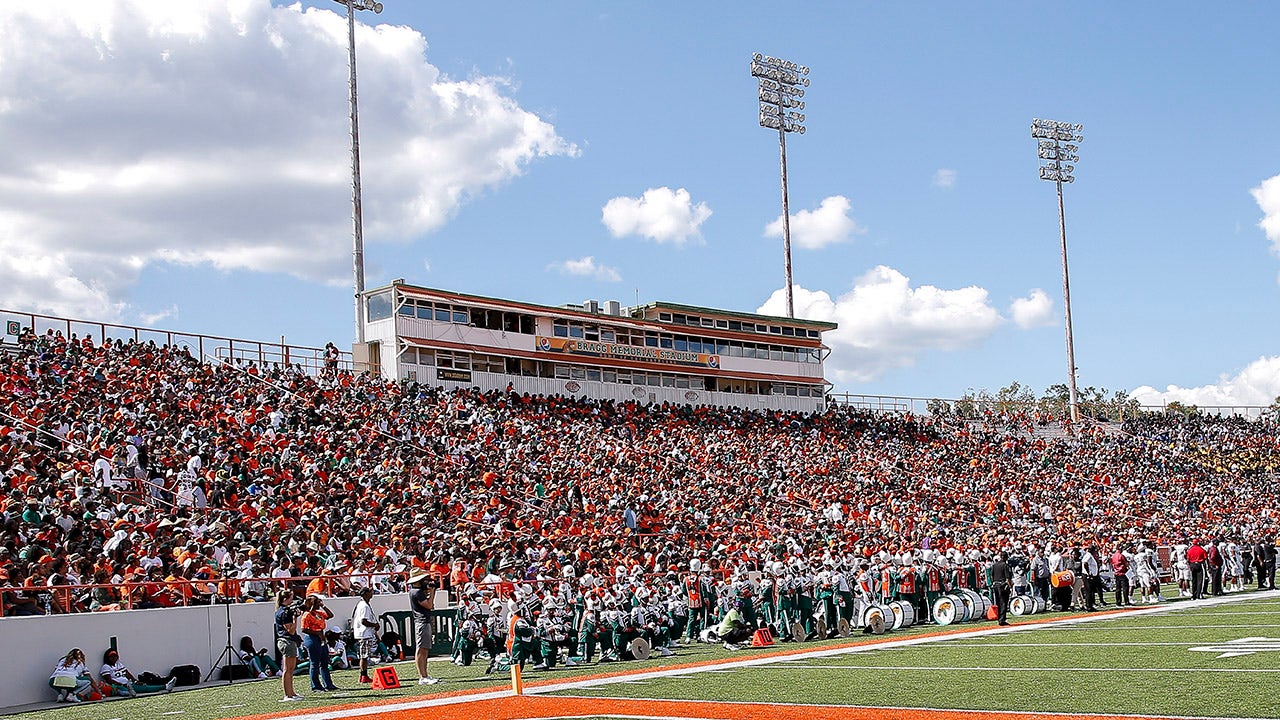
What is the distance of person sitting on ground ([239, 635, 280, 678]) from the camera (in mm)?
17609

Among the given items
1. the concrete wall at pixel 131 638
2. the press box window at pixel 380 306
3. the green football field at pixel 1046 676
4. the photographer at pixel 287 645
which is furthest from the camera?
the press box window at pixel 380 306

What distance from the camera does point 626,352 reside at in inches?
1767

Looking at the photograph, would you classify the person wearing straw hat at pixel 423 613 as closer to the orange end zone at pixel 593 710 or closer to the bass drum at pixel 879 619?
the orange end zone at pixel 593 710

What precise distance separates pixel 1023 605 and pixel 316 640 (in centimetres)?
1403

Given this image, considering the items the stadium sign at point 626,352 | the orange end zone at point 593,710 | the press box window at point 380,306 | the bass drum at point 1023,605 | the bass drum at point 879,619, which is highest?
the press box window at point 380,306

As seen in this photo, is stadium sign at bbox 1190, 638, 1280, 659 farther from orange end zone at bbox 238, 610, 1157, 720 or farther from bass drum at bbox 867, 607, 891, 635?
bass drum at bbox 867, 607, 891, 635

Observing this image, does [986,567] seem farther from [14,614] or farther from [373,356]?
[373,356]

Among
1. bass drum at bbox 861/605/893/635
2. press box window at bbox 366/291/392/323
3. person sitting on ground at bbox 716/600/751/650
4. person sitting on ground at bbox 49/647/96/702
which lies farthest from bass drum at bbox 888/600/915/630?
press box window at bbox 366/291/392/323

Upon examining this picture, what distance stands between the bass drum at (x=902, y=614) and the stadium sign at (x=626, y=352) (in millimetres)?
23045

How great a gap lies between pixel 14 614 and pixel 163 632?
2046 mm

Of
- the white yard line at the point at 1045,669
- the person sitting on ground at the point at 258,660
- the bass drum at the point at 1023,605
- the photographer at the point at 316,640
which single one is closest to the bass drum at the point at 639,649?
the white yard line at the point at 1045,669

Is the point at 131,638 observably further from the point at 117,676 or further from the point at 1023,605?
the point at 1023,605

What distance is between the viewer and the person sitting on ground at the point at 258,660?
57.8 feet

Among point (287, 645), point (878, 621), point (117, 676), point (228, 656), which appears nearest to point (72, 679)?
point (117, 676)
